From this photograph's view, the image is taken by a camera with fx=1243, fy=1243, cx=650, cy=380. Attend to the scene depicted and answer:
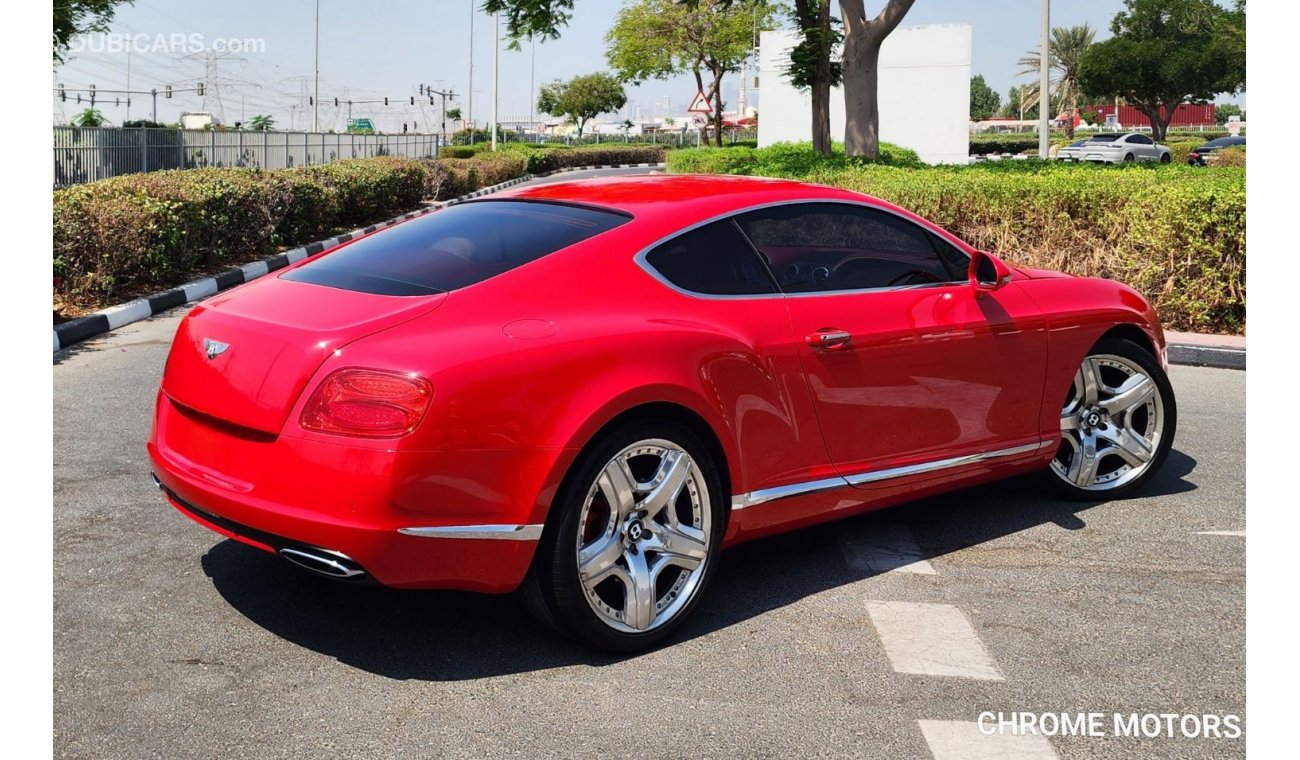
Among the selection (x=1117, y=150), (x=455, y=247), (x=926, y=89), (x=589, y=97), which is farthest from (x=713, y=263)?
(x=589, y=97)

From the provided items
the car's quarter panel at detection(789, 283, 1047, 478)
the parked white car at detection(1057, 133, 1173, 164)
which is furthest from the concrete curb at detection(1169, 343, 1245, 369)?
the parked white car at detection(1057, 133, 1173, 164)

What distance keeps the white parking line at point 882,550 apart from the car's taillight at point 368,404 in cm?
200

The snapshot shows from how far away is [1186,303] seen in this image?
1043 centimetres

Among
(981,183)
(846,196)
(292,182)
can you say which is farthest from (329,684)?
(292,182)

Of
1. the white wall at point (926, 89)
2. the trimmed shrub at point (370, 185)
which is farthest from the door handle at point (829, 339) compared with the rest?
the white wall at point (926, 89)

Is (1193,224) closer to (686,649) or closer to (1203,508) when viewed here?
(1203,508)

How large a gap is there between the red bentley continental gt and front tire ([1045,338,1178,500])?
0.25 metres

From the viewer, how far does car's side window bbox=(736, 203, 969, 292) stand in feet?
14.6

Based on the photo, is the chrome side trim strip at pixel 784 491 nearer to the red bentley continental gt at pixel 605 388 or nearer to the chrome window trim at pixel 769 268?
the red bentley continental gt at pixel 605 388

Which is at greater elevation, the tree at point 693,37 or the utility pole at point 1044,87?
the tree at point 693,37

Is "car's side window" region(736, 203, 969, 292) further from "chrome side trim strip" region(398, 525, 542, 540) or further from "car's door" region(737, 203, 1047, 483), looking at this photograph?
"chrome side trim strip" region(398, 525, 542, 540)

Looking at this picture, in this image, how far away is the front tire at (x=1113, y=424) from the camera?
534 cm

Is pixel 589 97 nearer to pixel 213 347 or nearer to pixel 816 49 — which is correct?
pixel 816 49

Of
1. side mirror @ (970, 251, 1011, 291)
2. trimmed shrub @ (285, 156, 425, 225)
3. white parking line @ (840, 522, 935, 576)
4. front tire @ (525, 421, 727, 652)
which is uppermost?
trimmed shrub @ (285, 156, 425, 225)
